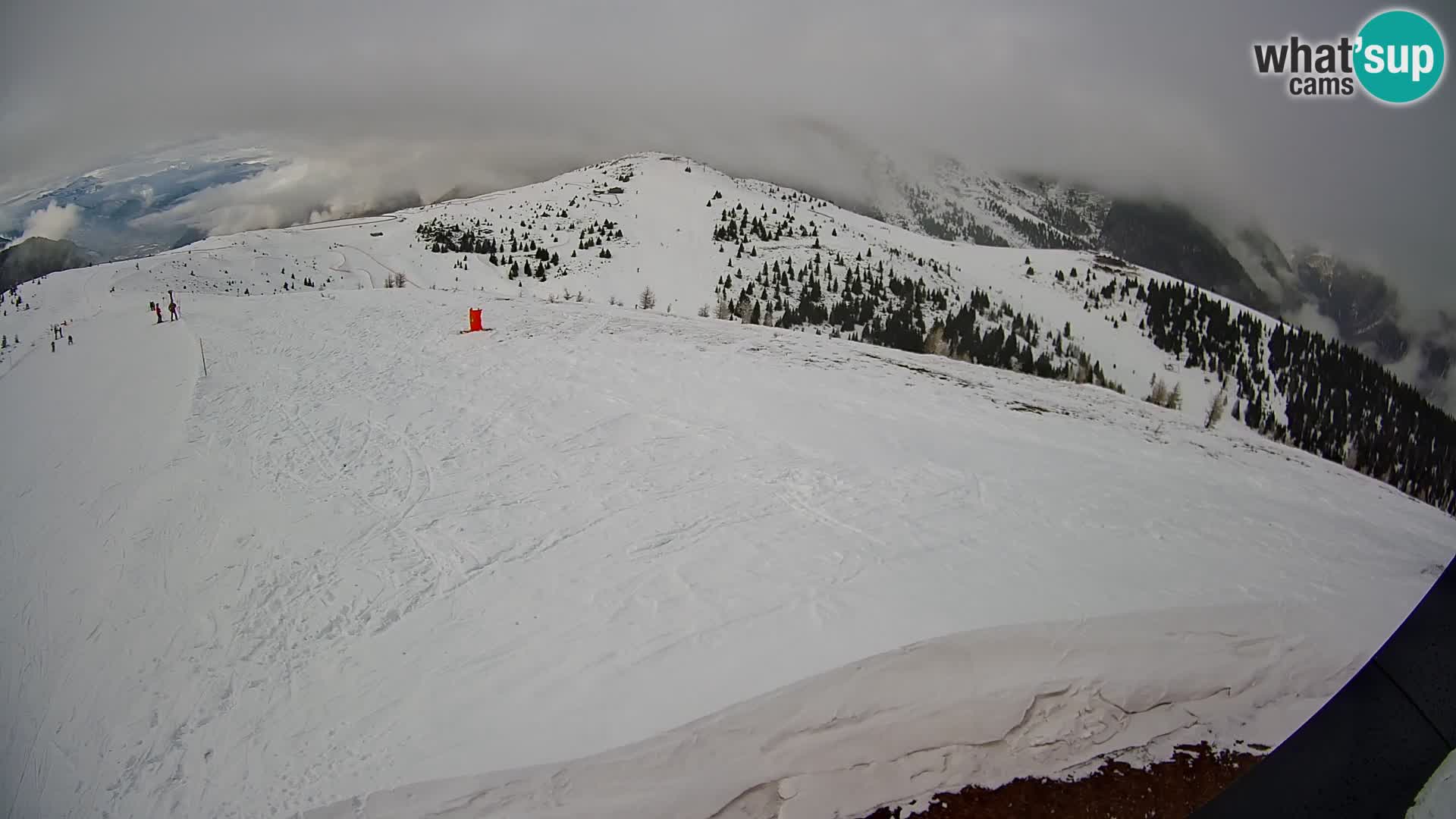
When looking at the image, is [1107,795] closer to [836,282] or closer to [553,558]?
[553,558]

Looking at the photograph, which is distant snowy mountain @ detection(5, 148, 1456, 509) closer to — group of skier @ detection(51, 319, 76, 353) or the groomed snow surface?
group of skier @ detection(51, 319, 76, 353)

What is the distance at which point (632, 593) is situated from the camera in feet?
16.8

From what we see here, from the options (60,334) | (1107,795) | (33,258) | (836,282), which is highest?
(33,258)

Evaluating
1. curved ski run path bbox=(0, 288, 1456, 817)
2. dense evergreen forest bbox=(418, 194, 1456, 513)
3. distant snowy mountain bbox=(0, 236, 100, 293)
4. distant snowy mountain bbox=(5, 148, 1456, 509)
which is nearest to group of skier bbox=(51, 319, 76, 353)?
curved ski run path bbox=(0, 288, 1456, 817)

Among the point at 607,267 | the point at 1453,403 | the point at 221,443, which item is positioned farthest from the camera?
the point at 607,267

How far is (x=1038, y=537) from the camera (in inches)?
234

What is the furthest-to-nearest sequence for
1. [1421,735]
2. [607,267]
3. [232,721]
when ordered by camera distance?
[607,267] < [232,721] < [1421,735]

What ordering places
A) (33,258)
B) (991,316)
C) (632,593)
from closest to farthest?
(33,258) < (632,593) < (991,316)

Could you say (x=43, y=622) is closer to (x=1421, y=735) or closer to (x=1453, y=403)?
(x=1421, y=735)

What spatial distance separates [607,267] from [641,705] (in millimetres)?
33307

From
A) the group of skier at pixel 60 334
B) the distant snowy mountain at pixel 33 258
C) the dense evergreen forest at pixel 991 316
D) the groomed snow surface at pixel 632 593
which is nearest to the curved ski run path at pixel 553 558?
the groomed snow surface at pixel 632 593

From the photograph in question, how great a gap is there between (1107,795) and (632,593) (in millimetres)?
3286

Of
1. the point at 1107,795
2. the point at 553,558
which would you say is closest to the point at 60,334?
the point at 553,558

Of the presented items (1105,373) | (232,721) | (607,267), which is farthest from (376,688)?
(1105,373)
